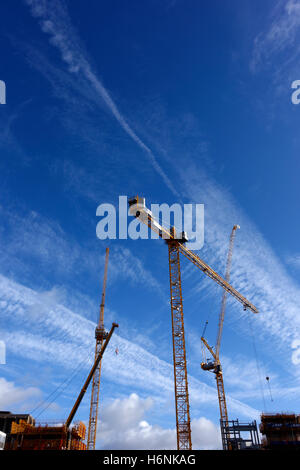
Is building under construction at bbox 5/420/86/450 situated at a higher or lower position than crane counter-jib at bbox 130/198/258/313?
lower

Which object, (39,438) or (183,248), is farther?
(183,248)

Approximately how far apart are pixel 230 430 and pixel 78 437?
32.4 m

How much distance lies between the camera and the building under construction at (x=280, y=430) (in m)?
77.2

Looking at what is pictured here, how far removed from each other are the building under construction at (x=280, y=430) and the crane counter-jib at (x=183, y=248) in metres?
42.1

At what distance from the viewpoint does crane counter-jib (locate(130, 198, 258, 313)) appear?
93.0m

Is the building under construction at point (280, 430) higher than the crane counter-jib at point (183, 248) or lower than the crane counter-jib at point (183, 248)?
lower

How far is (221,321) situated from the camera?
131250mm

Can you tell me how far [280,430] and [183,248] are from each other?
47.3 meters

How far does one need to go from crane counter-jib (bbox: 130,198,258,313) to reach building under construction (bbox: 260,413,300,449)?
42140mm

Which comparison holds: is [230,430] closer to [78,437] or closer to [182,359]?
[182,359]

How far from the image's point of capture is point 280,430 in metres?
79.1

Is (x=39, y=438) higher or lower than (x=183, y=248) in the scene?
lower

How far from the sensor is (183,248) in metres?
103
